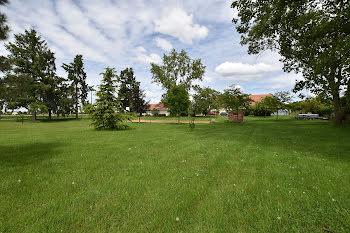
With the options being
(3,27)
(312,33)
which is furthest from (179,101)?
(3,27)

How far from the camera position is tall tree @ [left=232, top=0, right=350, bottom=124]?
8945 mm

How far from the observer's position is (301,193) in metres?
3.45

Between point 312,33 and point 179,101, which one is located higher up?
point 312,33

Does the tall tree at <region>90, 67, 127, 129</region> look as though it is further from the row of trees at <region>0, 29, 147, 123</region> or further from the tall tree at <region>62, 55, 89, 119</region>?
the tall tree at <region>62, 55, 89, 119</region>

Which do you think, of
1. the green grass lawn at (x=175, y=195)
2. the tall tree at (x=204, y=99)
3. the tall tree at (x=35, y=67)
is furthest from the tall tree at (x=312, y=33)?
the tall tree at (x=35, y=67)

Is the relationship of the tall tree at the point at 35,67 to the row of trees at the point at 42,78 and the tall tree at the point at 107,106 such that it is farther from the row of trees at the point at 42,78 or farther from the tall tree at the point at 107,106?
the tall tree at the point at 107,106

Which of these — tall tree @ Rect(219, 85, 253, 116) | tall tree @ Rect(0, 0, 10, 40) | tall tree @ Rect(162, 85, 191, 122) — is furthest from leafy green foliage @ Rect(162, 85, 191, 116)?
tall tree @ Rect(0, 0, 10, 40)

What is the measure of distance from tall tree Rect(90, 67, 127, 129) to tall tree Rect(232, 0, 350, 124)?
13.6 m

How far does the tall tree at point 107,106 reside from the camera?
1597 cm

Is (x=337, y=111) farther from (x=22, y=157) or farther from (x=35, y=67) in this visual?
(x=35, y=67)

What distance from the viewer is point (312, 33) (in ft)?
32.8

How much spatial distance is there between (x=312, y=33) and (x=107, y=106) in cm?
1787

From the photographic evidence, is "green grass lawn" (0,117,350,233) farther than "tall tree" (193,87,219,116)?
No

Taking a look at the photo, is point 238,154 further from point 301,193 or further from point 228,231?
point 228,231
